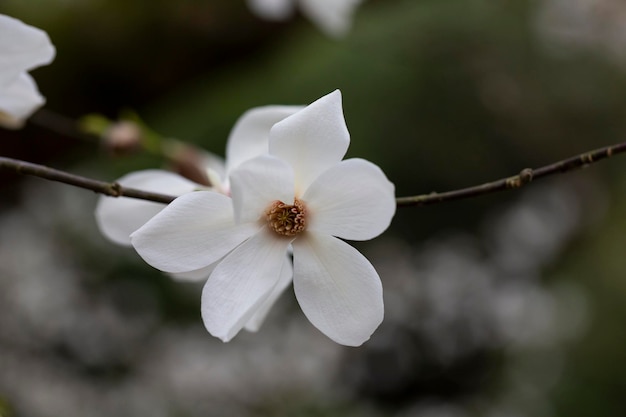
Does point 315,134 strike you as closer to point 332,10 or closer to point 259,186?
point 259,186

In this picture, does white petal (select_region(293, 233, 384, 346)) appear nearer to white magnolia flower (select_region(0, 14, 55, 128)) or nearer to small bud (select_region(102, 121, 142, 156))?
white magnolia flower (select_region(0, 14, 55, 128))

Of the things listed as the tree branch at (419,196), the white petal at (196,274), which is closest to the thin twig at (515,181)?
the tree branch at (419,196)

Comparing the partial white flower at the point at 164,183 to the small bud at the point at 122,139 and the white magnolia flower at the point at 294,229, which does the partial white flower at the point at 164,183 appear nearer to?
the white magnolia flower at the point at 294,229

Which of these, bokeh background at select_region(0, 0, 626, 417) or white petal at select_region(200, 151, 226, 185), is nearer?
white petal at select_region(200, 151, 226, 185)

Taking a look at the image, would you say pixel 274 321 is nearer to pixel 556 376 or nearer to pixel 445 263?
pixel 445 263

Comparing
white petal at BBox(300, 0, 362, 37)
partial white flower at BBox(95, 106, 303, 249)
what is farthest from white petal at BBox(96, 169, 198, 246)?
white petal at BBox(300, 0, 362, 37)

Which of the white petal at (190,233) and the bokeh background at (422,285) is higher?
the bokeh background at (422,285)

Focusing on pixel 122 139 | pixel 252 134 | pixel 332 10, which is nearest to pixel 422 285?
pixel 332 10
